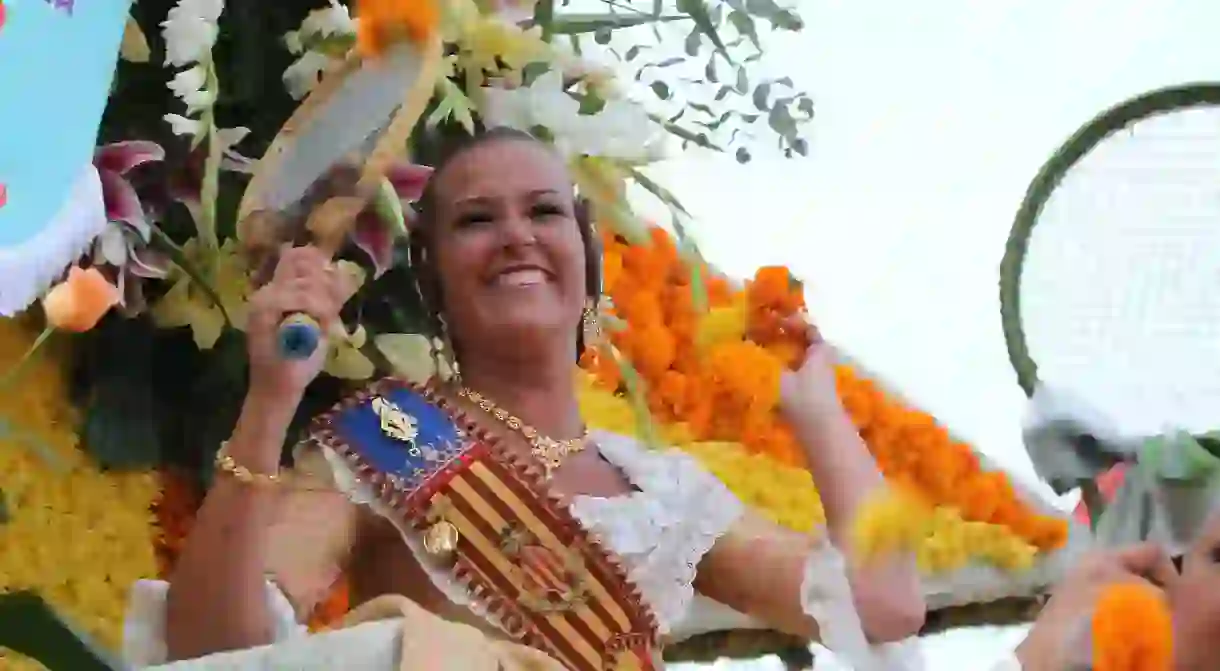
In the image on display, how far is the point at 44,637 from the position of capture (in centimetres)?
65

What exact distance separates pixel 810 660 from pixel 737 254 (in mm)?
218

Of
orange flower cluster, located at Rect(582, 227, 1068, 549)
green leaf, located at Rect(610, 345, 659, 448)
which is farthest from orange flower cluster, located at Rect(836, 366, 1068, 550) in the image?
green leaf, located at Rect(610, 345, 659, 448)

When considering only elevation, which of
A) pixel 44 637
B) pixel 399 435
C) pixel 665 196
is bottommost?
pixel 44 637

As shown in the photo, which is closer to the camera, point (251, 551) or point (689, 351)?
point (251, 551)

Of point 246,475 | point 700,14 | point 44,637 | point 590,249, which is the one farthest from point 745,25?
point 44,637

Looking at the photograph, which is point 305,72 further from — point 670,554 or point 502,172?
point 670,554

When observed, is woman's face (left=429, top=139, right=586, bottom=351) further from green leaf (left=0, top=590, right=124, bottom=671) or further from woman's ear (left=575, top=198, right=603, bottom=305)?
green leaf (left=0, top=590, right=124, bottom=671)

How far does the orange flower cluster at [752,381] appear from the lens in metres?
0.71

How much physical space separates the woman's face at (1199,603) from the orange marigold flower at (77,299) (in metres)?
0.55

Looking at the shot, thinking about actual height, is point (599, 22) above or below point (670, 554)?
above

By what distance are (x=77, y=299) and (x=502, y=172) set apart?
0.73 feet

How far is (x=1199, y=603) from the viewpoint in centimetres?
65

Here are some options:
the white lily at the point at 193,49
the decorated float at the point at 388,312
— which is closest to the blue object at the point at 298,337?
the decorated float at the point at 388,312

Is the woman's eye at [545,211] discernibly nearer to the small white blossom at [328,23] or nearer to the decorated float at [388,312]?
the decorated float at [388,312]
